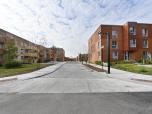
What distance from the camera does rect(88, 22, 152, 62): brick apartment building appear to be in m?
48.2

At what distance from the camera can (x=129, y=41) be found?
48156 millimetres

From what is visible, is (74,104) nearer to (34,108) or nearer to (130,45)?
(34,108)

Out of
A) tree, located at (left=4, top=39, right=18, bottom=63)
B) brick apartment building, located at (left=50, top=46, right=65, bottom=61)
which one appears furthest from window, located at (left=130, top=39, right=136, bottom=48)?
brick apartment building, located at (left=50, top=46, right=65, bottom=61)

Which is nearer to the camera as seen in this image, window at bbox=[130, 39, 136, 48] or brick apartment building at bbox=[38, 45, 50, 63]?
window at bbox=[130, 39, 136, 48]

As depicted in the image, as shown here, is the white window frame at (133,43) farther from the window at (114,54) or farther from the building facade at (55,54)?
the building facade at (55,54)

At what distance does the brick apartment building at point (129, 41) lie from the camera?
48188 millimetres

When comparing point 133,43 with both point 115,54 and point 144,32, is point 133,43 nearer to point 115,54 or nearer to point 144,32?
point 144,32

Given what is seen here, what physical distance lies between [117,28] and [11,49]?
28693mm

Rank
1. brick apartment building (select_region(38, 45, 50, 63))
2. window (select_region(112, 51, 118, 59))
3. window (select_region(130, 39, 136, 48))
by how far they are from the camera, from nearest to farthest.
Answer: window (select_region(130, 39, 136, 48))
window (select_region(112, 51, 118, 59))
brick apartment building (select_region(38, 45, 50, 63))

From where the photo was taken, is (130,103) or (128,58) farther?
(128,58)

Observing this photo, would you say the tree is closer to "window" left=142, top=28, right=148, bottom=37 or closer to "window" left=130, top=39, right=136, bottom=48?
"window" left=130, top=39, right=136, bottom=48

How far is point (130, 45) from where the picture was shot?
48.5m

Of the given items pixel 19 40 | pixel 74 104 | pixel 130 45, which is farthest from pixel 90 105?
pixel 19 40

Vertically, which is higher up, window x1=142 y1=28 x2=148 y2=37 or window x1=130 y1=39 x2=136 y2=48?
window x1=142 y1=28 x2=148 y2=37
